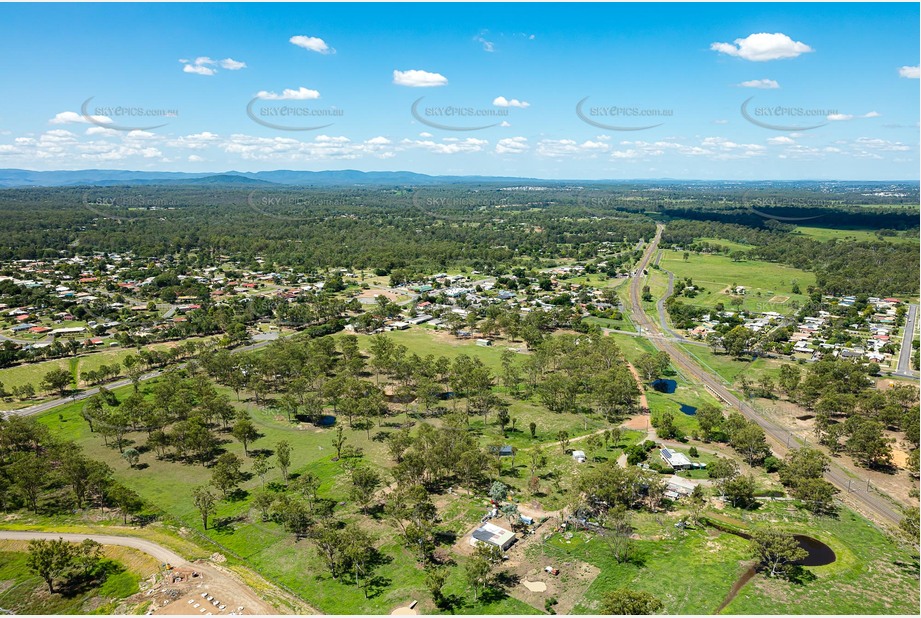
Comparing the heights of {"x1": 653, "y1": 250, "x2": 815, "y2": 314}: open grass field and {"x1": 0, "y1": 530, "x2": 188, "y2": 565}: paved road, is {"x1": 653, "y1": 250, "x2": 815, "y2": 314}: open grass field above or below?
above

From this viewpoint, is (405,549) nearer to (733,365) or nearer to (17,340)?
(733,365)

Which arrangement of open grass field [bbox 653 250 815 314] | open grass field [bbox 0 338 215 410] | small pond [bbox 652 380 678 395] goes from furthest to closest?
open grass field [bbox 653 250 815 314]
small pond [bbox 652 380 678 395]
open grass field [bbox 0 338 215 410]

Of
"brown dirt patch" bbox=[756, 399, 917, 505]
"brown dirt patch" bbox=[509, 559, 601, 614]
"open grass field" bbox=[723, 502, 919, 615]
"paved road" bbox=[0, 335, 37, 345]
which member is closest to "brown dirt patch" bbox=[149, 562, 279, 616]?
"brown dirt patch" bbox=[509, 559, 601, 614]

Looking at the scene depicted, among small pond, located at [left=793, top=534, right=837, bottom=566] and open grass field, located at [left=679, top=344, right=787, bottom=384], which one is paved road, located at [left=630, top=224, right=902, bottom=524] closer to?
open grass field, located at [left=679, top=344, right=787, bottom=384]

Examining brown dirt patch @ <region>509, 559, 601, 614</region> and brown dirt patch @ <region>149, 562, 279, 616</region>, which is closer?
brown dirt patch @ <region>149, 562, 279, 616</region>

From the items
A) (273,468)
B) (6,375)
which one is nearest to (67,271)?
(6,375)

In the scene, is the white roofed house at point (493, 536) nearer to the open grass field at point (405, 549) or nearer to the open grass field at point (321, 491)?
the open grass field at point (405, 549)

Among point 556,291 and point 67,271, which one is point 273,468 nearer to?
point 556,291
